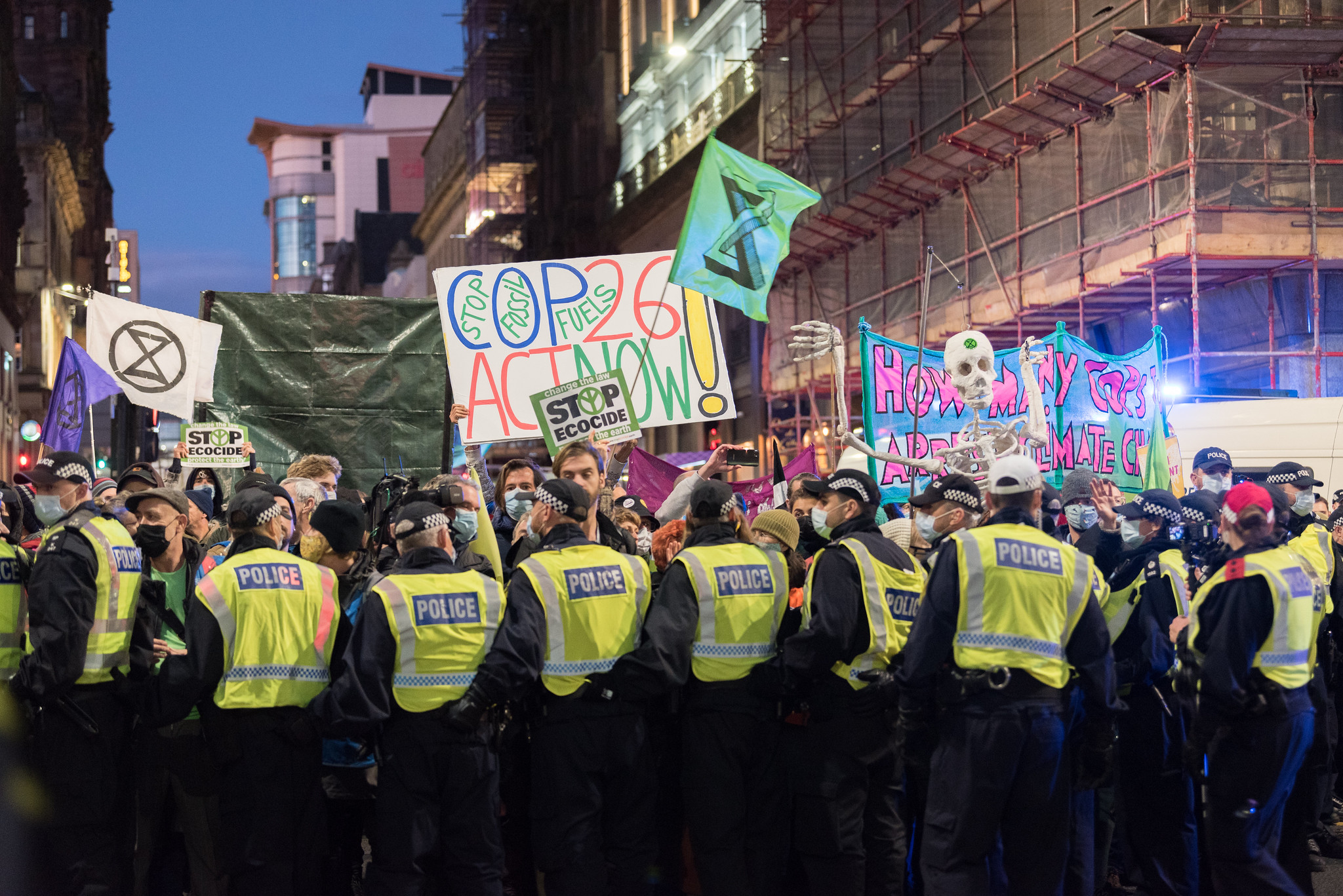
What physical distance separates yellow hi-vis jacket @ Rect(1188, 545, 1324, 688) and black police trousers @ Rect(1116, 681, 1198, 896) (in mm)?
962

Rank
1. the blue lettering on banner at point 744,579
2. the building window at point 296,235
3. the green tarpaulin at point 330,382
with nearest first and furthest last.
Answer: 1. the blue lettering on banner at point 744,579
2. the green tarpaulin at point 330,382
3. the building window at point 296,235

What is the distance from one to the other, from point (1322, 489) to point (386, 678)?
35.0ft

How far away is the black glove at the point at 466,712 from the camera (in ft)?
20.1

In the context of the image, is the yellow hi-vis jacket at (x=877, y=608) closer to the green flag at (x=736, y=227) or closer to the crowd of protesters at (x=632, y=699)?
the crowd of protesters at (x=632, y=699)

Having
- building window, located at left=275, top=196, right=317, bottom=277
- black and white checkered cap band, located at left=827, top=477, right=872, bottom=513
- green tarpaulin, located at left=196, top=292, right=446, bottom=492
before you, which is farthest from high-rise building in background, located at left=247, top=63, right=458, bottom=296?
black and white checkered cap band, located at left=827, top=477, right=872, bottom=513

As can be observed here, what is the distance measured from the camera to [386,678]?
6.20 meters

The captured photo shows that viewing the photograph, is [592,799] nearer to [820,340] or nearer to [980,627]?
[980,627]

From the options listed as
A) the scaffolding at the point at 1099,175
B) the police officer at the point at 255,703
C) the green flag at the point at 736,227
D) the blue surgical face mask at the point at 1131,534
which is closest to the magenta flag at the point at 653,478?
the scaffolding at the point at 1099,175

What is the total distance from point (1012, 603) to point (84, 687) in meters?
4.21

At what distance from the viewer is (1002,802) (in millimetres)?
6121

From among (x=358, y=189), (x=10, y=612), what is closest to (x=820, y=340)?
(x=10, y=612)

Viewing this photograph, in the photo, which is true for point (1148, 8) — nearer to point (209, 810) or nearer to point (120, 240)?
point (209, 810)

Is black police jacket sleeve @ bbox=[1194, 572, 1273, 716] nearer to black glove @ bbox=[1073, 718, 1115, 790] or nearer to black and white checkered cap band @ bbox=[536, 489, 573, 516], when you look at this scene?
black glove @ bbox=[1073, 718, 1115, 790]

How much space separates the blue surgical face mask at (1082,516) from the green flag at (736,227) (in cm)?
264
